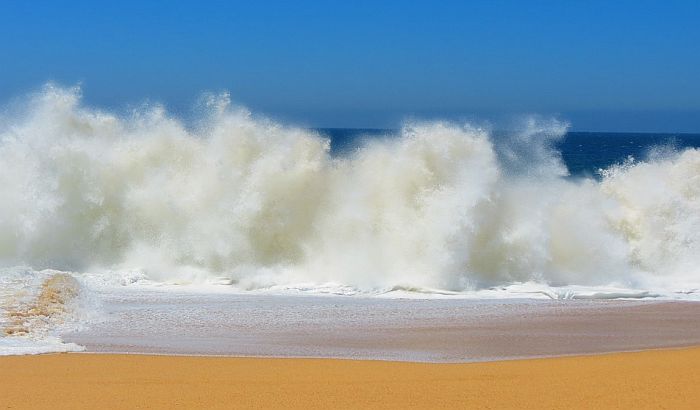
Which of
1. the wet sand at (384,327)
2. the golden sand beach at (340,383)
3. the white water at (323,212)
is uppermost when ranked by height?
the white water at (323,212)

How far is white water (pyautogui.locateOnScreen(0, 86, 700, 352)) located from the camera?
1498 cm

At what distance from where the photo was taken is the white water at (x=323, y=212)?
49.2 feet

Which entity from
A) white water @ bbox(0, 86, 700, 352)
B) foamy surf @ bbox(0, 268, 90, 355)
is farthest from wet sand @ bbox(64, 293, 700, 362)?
white water @ bbox(0, 86, 700, 352)

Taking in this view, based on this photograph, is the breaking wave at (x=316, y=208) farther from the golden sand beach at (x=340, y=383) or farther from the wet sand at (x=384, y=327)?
the golden sand beach at (x=340, y=383)

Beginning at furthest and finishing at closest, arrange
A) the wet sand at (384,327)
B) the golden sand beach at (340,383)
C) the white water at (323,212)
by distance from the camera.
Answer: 1. the white water at (323,212)
2. the wet sand at (384,327)
3. the golden sand beach at (340,383)

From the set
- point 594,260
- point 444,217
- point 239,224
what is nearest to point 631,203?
point 594,260

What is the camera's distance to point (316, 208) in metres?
16.6

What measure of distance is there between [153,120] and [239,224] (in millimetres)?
4033

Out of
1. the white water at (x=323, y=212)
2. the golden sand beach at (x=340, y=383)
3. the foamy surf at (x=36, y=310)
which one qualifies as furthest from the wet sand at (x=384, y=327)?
the white water at (x=323, y=212)

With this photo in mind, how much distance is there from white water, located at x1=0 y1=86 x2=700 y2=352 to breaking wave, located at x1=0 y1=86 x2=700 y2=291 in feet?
0.10

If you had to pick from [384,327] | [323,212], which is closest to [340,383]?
[384,327]

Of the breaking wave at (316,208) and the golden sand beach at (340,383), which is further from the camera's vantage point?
the breaking wave at (316,208)

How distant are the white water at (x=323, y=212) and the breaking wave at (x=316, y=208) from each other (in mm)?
30

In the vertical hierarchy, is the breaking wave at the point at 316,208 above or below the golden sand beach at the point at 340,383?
above
